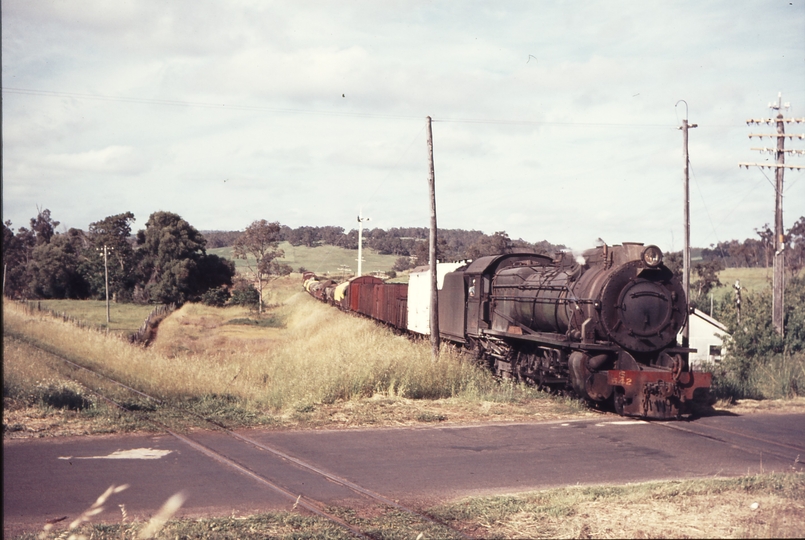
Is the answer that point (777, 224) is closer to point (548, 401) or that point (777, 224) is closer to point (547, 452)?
point (548, 401)

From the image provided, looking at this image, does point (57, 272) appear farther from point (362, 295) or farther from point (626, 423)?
point (626, 423)

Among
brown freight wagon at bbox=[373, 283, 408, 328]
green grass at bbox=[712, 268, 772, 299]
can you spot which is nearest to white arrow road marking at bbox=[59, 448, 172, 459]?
brown freight wagon at bbox=[373, 283, 408, 328]

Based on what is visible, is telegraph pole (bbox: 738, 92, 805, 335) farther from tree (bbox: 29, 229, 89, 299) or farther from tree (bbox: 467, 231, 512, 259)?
tree (bbox: 29, 229, 89, 299)

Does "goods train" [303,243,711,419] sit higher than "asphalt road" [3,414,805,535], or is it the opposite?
"goods train" [303,243,711,419]

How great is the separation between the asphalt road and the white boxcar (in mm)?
10991

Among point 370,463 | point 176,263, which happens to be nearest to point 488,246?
point 176,263

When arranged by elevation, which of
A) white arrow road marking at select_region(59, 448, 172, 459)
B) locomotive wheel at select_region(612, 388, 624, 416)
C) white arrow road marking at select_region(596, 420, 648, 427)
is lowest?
white arrow road marking at select_region(596, 420, 648, 427)

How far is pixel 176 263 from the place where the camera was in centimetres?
5734

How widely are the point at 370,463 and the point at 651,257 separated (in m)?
7.16

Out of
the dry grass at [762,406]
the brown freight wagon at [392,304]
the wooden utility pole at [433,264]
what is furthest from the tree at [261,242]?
the dry grass at [762,406]

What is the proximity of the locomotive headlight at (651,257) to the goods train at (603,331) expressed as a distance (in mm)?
19

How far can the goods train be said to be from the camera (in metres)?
12.3

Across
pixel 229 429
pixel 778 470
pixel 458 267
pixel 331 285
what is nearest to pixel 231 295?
pixel 331 285

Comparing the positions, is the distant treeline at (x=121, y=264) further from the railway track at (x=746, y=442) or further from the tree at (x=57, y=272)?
the railway track at (x=746, y=442)
